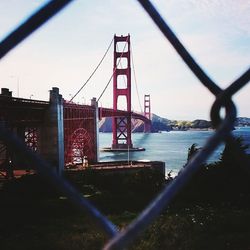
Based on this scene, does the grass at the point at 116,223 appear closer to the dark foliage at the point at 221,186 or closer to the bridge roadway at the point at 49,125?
the dark foliage at the point at 221,186

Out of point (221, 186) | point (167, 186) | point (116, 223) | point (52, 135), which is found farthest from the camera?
point (52, 135)

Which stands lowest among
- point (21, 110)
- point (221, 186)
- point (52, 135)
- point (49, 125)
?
point (221, 186)

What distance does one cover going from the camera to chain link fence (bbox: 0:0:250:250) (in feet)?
1.96

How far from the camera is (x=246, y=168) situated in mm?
890

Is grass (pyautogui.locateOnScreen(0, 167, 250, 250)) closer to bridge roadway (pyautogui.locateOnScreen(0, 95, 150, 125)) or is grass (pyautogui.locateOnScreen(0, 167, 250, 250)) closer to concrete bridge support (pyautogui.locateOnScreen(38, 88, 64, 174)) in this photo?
bridge roadway (pyautogui.locateOnScreen(0, 95, 150, 125))

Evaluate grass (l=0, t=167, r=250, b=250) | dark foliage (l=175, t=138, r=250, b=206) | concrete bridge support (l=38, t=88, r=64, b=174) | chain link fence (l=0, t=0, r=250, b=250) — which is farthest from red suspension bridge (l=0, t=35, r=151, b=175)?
chain link fence (l=0, t=0, r=250, b=250)

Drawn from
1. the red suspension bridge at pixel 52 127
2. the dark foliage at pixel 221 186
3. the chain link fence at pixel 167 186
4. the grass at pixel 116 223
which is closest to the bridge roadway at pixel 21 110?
the red suspension bridge at pixel 52 127

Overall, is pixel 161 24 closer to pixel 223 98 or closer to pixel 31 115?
pixel 223 98

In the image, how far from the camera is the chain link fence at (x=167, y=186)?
597 mm

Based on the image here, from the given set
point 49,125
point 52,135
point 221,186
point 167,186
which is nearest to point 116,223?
point 221,186

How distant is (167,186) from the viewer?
2.15ft

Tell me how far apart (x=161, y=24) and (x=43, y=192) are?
20.3 meters

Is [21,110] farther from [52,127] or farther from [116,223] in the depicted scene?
[116,223]

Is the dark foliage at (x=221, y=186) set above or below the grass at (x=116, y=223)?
above
